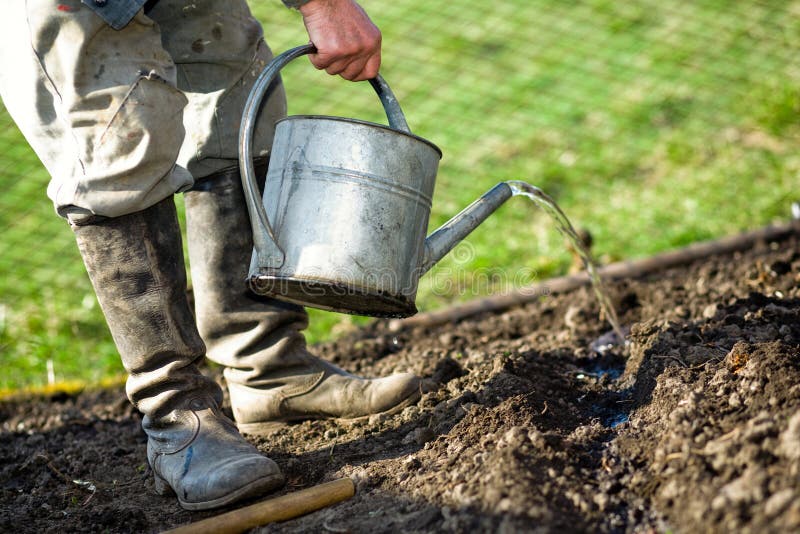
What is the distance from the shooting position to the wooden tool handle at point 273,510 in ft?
6.64

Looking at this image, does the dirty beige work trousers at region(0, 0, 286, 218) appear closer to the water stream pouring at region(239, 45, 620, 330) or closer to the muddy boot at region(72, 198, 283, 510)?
the muddy boot at region(72, 198, 283, 510)

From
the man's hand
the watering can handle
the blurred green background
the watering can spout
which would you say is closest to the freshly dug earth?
the watering can spout

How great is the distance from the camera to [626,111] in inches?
230

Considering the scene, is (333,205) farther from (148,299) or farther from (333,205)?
(148,299)

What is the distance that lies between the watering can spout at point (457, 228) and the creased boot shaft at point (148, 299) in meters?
0.66

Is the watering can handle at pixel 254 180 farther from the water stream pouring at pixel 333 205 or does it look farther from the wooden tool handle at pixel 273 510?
the wooden tool handle at pixel 273 510

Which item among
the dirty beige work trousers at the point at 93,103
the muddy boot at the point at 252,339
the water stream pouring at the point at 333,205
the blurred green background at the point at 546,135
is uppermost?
the dirty beige work trousers at the point at 93,103

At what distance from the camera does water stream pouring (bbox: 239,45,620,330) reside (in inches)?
82.0

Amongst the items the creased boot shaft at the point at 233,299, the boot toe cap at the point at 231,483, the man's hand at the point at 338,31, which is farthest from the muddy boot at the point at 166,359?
the man's hand at the point at 338,31

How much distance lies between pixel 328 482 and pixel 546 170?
11.3ft

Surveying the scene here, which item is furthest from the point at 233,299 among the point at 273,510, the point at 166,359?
the point at 273,510

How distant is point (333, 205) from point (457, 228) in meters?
0.42

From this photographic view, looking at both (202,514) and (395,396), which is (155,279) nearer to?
(202,514)

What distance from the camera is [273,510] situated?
207cm
